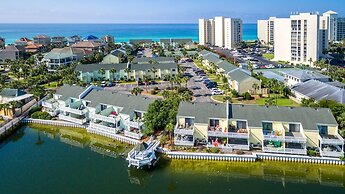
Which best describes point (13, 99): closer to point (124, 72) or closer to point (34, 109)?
point (34, 109)

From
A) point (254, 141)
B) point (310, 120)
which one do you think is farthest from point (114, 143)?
point (310, 120)

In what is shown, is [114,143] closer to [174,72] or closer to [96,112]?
[96,112]

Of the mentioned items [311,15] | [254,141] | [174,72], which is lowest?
[254,141]

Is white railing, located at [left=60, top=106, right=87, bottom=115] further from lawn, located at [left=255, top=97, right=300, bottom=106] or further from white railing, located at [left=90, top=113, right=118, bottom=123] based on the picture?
lawn, located at [left=255, top=97, right=300, bottom=106]

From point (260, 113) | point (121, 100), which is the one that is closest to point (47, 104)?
point (121, 100)

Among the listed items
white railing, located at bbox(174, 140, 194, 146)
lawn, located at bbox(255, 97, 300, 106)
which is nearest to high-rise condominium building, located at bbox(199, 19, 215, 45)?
lawn, located at bbox(255, 97, 300, 106)

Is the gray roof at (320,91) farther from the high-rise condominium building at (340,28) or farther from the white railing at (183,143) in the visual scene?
the high-rise condominium building at (340,28)
